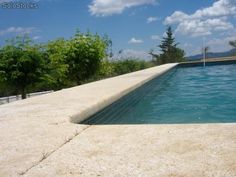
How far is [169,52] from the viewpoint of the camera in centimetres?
3525

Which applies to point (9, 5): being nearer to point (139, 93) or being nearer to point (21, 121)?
point (139, 93)

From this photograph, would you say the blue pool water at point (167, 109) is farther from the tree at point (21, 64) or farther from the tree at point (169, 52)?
the tree at point (169, 52)

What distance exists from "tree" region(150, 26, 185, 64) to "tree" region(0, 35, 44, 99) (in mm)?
20758

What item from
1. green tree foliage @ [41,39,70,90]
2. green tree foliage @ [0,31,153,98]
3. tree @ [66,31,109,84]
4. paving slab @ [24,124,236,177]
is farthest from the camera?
tree @ [66,31,109,84]

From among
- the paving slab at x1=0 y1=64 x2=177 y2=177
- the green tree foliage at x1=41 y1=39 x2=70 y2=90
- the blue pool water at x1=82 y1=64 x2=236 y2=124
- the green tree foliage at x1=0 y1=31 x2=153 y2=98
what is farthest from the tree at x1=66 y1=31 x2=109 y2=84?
the paving slab at x1=0 y1=64 x2=177 y2=177

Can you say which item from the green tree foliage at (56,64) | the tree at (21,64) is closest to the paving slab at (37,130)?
the tree at (21,64)

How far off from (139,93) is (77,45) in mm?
4988

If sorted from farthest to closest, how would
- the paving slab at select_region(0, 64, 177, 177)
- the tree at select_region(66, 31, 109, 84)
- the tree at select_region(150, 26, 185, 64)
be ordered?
the tree at select_region(150, 26, 185, 64), the tree at select_region(66, 31, 109, 84), the paving slab at select_region(0, 64, 177, 177)

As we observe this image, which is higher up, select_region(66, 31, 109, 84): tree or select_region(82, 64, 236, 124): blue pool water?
select_region(66, 31, 109, 84): tree

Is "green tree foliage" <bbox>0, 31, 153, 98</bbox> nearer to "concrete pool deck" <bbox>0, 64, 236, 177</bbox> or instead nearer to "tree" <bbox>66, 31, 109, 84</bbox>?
"tree" <bbox>66, 31, 109, 84</bbox>

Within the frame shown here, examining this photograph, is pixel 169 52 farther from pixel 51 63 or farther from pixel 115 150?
pixel 115 150

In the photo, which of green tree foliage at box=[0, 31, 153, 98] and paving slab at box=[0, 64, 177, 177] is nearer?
paving slab at box=[0, 64, 177, 177]

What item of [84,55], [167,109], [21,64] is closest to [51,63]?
[21,64]

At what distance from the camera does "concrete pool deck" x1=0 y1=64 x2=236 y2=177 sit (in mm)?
2283
